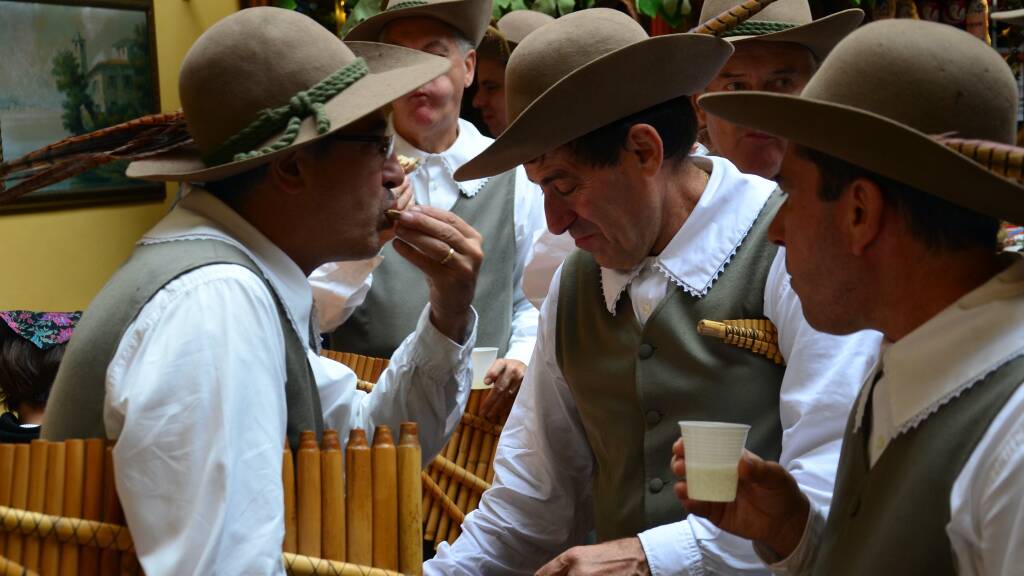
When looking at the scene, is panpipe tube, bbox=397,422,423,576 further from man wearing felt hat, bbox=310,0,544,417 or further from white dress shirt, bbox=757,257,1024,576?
man wearing felt hat, bbox=310,0,544,417

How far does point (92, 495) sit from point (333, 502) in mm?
391

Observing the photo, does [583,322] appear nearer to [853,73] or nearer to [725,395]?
[725,395]

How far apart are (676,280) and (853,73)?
3.01ft

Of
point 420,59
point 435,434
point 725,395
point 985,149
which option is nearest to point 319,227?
point 420,59

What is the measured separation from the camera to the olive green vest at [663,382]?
2.69m

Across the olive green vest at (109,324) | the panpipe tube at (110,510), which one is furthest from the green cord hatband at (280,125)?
the panpipe tube at (110,510)

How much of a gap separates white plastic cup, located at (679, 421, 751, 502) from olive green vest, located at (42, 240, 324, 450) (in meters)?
0.70

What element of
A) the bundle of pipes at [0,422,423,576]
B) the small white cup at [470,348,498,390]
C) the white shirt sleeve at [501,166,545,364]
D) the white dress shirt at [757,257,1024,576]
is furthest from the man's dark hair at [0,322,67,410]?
the white dress shirt at [757,257,1024,576]

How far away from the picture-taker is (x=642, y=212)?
110 inches

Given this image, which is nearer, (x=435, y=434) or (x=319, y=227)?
(x=319, y=227)

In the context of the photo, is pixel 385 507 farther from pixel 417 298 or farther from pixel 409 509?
pixel 417 298

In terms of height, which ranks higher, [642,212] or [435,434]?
[642,212]

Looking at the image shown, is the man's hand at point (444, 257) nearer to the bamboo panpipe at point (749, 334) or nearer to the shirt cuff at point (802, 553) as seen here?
the bamboo panpipe at point (749, 334)

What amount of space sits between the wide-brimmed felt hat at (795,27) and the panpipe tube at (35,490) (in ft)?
7.60
